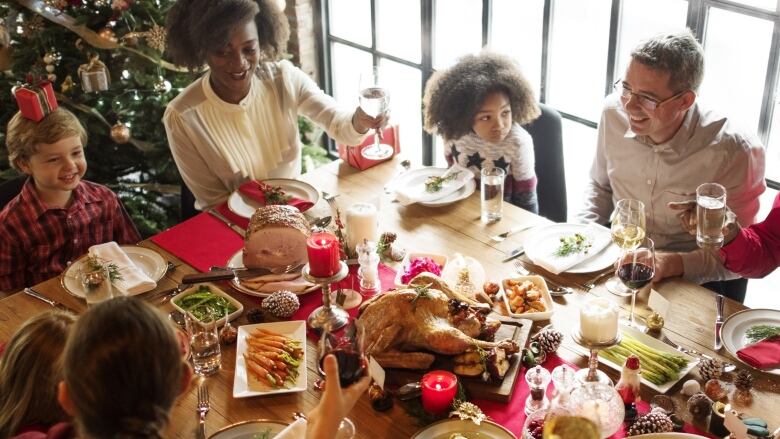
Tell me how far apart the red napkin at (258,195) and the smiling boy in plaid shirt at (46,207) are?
566 millimetres

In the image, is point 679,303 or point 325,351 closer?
point 325,351

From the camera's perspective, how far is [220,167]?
324 centimetres

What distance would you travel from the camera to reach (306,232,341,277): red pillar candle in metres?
2.05

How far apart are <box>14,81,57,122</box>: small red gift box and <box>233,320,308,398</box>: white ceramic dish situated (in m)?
1.20

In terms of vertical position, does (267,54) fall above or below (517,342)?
above

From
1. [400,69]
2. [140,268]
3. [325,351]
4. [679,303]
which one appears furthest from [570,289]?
[400,69]

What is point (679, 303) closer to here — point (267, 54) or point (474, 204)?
point (474, 204)

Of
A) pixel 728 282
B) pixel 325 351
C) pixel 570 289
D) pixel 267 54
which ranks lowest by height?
pixel 728 282

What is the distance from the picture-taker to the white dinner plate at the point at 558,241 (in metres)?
2.51

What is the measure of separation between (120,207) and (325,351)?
1.68 meters

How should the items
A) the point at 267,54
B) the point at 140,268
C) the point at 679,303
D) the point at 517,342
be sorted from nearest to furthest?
the point at 517,342 → the point at 679,303 → the point at 140,268 → the point at 267,54

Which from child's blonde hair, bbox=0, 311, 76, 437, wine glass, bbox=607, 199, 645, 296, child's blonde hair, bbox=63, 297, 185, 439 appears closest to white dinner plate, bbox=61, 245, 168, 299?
child's blonde hair, bbox=0, 311, 76, 437

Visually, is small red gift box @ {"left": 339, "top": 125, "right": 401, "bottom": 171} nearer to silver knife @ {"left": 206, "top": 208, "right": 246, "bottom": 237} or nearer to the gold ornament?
silver knife @ {"left": 206, "top": 208, "right": 246, "bottom": 237}

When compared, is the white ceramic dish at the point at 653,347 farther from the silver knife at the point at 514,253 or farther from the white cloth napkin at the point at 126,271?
the white cloth napkin at the point at 126,271
